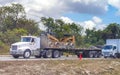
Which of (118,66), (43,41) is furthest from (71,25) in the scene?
(118,66)

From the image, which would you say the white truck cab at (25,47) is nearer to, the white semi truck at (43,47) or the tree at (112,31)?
the white semi truck at (43,47)

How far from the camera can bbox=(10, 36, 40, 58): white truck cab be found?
44156 mm

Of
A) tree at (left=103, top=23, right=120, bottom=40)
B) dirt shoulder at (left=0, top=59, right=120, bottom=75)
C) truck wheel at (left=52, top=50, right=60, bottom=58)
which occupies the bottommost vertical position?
dirt shoulder at (left=0, top=59, right=120, bottom=75)

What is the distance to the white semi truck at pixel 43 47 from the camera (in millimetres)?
44438

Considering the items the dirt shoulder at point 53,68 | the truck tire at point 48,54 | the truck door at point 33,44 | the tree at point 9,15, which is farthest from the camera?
the tree at point 9,15

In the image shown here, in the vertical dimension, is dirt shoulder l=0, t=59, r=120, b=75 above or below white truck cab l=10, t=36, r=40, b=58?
below

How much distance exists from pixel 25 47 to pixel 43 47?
151 inches

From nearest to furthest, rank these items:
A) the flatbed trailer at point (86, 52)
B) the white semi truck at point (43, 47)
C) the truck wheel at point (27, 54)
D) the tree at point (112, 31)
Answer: the truck wheel at point (27, 54), the white semi truck at point (43, 47), the flatbed trailer at point (86, 52), the tree at point (112, 31)

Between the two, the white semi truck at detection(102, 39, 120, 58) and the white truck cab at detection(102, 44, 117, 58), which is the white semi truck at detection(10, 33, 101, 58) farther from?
the white semi truck at detection(102, 39, 120, 58)

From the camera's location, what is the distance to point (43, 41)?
158 ft

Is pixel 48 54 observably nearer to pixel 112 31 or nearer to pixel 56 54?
pixel 56 54

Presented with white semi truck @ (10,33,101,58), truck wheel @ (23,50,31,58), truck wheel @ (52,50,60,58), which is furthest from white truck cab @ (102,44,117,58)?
truck wheel @ (23,50,31,58)

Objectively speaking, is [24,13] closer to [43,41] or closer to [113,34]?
[113,34]

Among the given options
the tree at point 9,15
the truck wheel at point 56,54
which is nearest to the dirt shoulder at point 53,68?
the truck wheel at point 56,54
